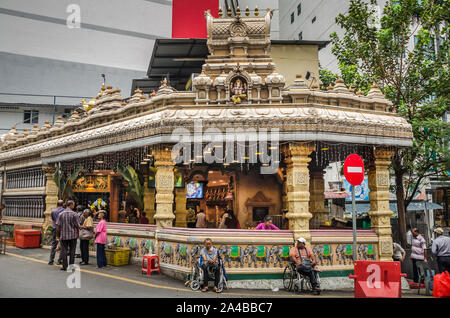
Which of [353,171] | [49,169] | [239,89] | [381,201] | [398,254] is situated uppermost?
[239,89]

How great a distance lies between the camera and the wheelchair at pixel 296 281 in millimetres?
9773

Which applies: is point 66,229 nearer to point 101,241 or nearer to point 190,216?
point 101,241

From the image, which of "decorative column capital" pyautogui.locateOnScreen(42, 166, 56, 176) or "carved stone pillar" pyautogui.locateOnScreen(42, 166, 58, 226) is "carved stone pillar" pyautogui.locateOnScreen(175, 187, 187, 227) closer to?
"carved stone pillar" pyautogui.locateOnScreen(42, 166, 58, 226)

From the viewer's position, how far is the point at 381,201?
11.7m

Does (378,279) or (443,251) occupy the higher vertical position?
(443,251)

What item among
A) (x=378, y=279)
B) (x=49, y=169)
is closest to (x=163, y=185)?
(x=378, y=279)

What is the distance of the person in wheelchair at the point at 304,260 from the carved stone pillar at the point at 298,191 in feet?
1.88

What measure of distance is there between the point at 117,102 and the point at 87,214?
421cm

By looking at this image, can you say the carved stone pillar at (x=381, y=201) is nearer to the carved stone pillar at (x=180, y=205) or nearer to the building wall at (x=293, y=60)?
the carved stone pillar at (x=180, y=205)

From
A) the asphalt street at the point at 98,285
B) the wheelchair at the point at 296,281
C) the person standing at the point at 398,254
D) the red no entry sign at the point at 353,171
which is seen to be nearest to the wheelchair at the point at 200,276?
the asphalt street at the point at 98,285

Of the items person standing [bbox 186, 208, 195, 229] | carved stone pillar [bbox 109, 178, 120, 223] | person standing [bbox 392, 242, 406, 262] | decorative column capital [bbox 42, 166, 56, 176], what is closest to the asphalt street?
person standing [bbox 392, 242, 406, 262]

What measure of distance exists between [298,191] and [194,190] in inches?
418

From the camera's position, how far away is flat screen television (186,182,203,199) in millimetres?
20531

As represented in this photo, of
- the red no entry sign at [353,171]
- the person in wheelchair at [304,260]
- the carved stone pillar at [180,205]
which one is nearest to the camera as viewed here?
the red no entry sign at [353,171]
